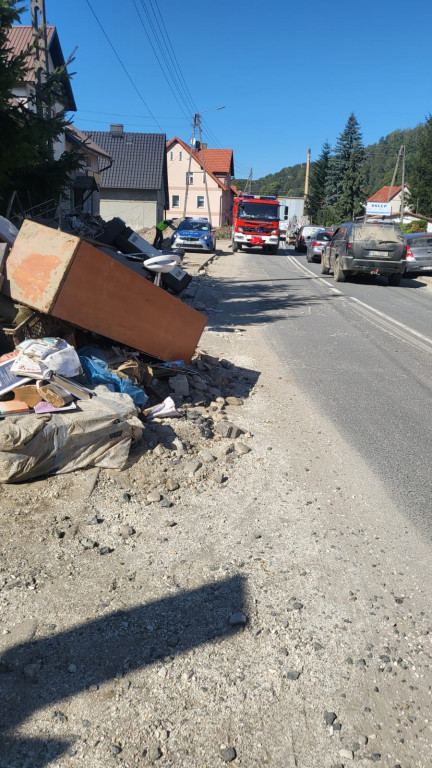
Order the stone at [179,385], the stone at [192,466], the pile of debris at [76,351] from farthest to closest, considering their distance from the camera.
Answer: the stone at [179,385], the stone at [192,466], the pile of debris at [76,351]

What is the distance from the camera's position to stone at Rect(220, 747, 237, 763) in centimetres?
221

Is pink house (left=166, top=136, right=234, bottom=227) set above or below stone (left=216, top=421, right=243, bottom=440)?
above

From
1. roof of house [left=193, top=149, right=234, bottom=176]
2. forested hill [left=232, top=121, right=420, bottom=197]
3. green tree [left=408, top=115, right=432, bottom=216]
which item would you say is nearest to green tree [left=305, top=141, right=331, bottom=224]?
roof of house [left=193, top=149, right=234, bottom=176]

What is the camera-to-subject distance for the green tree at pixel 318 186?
251 feet

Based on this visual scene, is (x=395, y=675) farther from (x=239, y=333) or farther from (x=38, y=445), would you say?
(x=239, y=333)

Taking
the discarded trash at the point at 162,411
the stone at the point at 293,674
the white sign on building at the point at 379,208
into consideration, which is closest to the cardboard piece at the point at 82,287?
the discarded trash at the point at 162,411

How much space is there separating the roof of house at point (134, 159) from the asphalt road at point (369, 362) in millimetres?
32942

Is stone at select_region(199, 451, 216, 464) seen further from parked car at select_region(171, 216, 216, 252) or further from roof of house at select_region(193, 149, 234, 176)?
roof of house at select_region(193, 149, 234, 176)

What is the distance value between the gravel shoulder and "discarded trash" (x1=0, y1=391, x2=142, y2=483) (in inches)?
4.8

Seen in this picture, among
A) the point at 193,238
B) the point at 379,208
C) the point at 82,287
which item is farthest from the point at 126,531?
the point at 379,208

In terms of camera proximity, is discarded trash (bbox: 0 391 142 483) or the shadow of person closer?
the shadow of person

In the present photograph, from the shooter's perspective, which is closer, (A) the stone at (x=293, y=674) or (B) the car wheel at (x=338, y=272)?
(A) the stone at (x=293, y=674)

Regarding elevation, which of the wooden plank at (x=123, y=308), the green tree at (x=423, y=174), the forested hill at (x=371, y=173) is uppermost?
the forested hill at (x=371, y=173)

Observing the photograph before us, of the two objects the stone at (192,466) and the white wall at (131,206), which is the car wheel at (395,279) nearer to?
the stone at (192,466)
